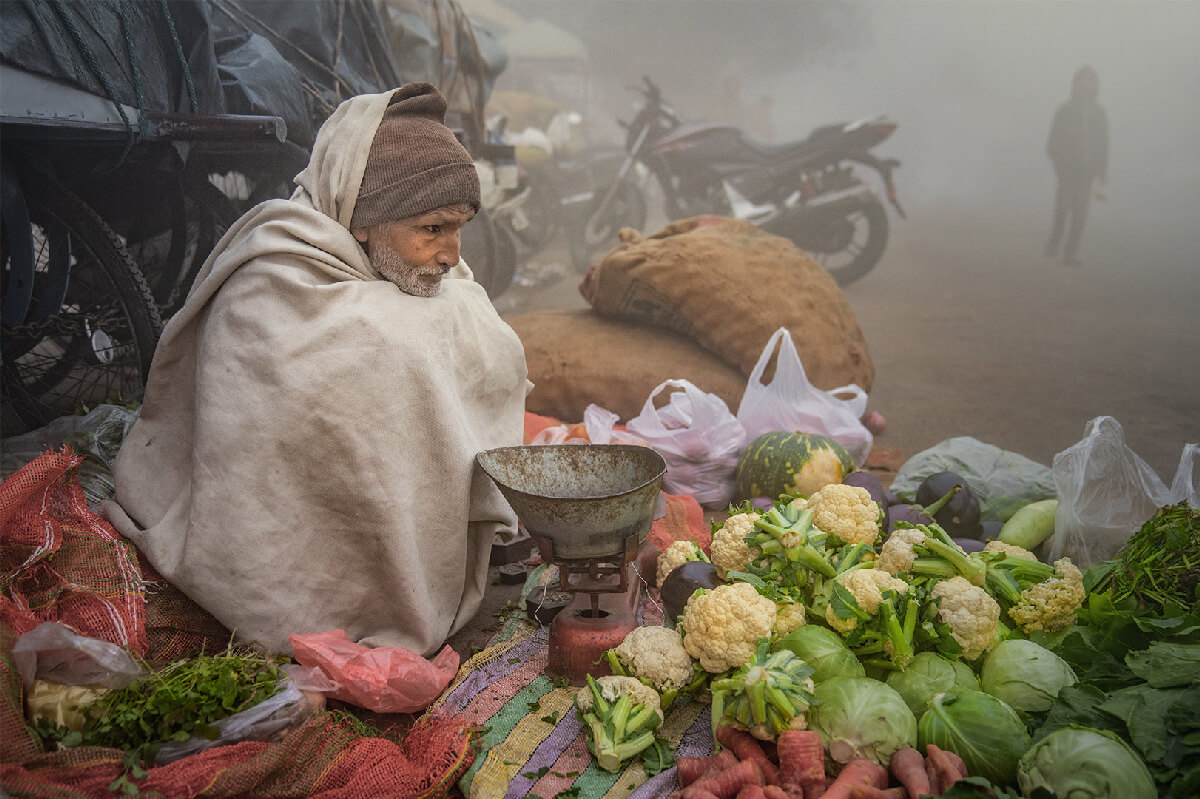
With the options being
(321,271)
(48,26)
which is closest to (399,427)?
(321,271)

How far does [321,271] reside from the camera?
8.23ft

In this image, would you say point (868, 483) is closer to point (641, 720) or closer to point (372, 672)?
point (641, 720)

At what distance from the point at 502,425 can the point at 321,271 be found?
898mm

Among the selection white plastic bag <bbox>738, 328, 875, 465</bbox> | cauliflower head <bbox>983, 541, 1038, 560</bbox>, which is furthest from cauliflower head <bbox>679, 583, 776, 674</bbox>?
white plastic bag <bbox>738, 328, 875, 465</bbox>

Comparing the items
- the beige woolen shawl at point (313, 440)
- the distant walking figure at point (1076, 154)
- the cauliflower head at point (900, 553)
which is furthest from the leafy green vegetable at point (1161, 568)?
the distant walking figure at point (1076, 154)

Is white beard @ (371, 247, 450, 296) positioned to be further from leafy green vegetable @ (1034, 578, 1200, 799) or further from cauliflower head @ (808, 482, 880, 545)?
leafy green vegetable @ (1034, 578, 1200, 799)

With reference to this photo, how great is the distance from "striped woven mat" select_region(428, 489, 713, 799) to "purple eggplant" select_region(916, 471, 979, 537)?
4.82 feet

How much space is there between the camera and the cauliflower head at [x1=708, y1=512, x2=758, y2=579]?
2525 millimetres

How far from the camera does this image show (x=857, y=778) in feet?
5.96

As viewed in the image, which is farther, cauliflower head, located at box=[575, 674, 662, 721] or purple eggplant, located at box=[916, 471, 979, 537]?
purple eggplant, located at box=[916, 471, 979, 537]

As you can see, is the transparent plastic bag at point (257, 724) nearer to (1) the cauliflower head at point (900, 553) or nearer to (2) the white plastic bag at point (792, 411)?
(1) the cauliflower head at point (900, 553)

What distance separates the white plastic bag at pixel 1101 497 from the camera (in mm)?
3002

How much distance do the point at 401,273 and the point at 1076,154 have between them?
652cm

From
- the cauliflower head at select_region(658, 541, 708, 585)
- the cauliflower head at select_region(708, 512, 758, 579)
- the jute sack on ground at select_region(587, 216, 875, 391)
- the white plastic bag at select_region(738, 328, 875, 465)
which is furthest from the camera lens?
the jute sack on ground at select_region(587, 216, 875, 391)
